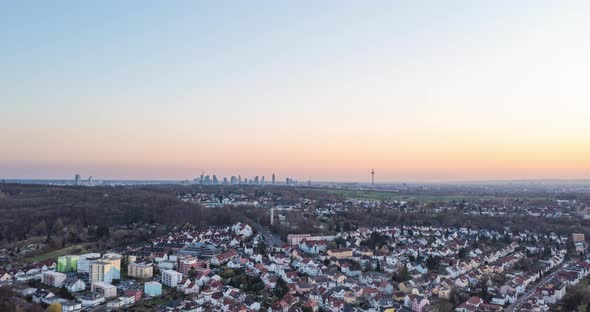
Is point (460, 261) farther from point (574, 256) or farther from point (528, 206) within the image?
point (528, 206)

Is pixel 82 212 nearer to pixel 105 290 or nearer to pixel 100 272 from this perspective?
pixel 100 272

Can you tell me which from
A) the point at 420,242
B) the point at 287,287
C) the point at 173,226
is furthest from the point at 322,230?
the point at 287,287

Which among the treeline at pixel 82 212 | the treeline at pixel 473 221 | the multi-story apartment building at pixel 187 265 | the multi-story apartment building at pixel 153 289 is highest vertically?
the treeline at pixel 82 212

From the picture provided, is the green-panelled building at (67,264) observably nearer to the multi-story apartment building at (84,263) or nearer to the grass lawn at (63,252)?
the multi-story apartment building at (84,263)

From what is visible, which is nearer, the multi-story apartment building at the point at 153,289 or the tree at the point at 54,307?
the tree at the point at 54,307

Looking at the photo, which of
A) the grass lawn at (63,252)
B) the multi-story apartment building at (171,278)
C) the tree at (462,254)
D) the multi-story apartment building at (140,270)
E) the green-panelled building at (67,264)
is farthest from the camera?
the tree at (462,254)

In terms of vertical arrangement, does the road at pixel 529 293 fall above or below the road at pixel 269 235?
below

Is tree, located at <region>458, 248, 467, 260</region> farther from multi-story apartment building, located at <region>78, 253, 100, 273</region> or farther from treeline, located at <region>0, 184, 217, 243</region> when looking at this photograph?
treeline, located at <region>0, 184, 217, 243</region>

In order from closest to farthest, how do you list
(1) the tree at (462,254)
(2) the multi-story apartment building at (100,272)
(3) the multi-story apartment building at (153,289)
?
1. (3) the multi-story apartment building at (153,289)
2. (2) the multi-story apartment building at (100,272)
3. (1) the tree at (462,254)

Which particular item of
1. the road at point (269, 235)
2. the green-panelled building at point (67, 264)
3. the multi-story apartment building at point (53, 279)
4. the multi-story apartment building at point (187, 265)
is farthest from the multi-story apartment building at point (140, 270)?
the road at point (269, 235)
